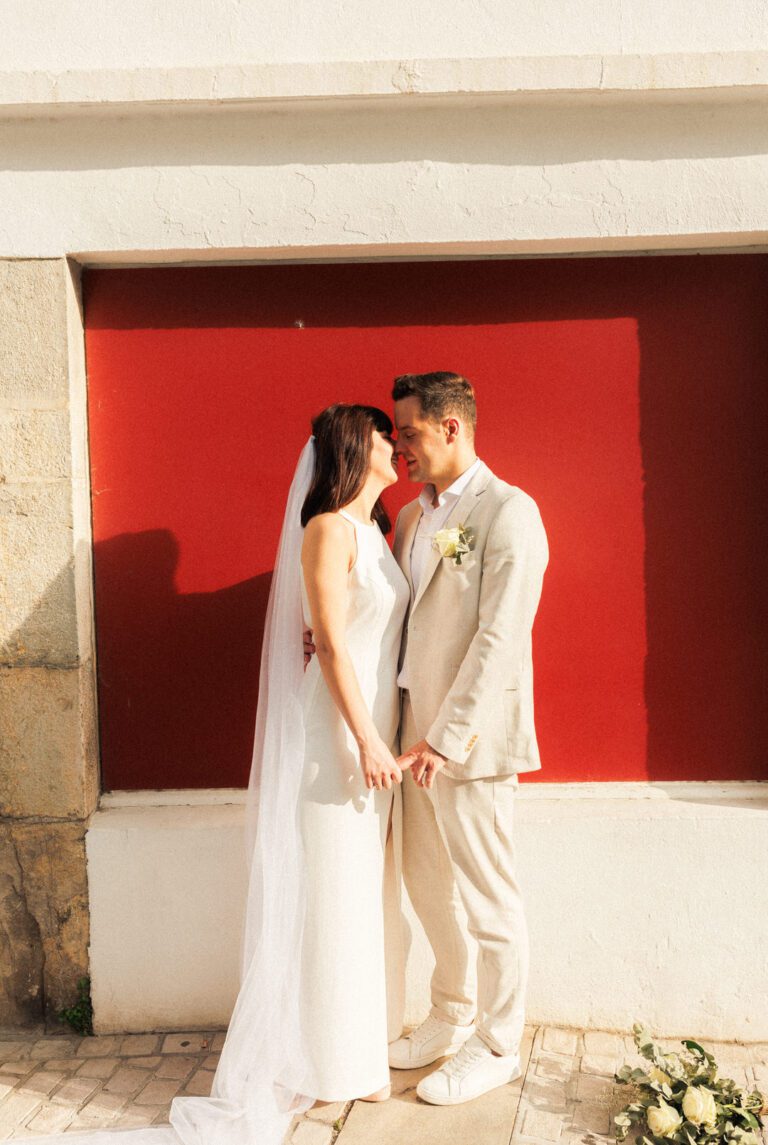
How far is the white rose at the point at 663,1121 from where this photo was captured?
3188 millimetres

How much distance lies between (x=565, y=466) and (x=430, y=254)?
103 cm

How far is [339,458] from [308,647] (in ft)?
2.30

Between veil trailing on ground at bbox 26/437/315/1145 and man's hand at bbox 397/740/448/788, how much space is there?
0.40 metres

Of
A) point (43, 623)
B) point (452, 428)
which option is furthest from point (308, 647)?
point (43, 623)

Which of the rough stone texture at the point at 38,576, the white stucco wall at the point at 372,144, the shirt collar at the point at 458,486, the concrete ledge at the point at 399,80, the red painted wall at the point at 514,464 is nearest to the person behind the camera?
the shirt collar at the point at 458,486

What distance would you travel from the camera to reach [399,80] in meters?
3.67

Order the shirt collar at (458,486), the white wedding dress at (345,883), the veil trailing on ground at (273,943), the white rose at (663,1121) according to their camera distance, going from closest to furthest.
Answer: the white rose at (663,1121) → the veil trailing on ground at (273,943) → the white wedding dress at (345,883) → the shirt collar at (458,486)

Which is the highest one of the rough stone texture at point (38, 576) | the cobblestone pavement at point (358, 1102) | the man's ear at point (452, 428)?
the man's ear at point (452, 428)

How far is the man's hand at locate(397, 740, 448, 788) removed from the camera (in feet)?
11.0

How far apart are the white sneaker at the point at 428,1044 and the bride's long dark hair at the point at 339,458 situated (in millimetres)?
1996

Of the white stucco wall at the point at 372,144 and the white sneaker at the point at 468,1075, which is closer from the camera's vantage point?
the white sneaker at the point at 468,1075

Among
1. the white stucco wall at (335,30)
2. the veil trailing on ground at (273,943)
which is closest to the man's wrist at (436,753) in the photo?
the veil trailing on ground at (273,943)

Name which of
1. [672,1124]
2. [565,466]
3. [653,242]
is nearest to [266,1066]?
[672,1124]

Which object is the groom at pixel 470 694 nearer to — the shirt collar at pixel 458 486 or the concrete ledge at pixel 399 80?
the shirt collar at pixel 458 486
